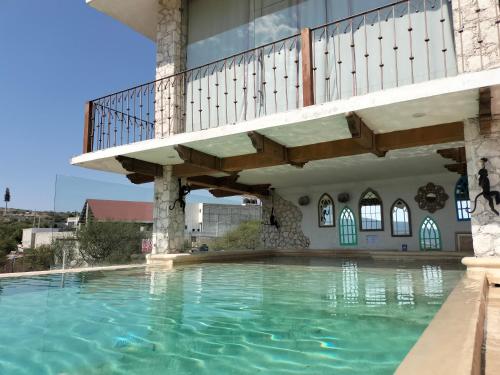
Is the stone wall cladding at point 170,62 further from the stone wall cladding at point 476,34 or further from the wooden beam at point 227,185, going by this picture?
the stone wall cladding at point 476,34

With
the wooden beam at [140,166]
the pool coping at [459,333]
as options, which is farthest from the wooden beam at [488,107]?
the wooden beam at [140,166]

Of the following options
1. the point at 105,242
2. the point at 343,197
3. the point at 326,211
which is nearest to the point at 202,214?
the point at 105,242

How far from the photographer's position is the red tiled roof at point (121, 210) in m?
28.6

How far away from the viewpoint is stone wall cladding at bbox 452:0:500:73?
5352 millimetres

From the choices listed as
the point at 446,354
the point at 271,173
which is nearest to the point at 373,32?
the point at 271,173

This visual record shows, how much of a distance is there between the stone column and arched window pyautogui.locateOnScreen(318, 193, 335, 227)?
4.89 meters

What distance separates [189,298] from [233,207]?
2925cm

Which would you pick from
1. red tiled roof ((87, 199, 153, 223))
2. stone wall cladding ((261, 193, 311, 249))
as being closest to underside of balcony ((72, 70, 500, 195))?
stone wall cladding ((261, 193, 311, 249))

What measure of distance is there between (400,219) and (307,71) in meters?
6.55

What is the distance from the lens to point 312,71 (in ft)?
19.6

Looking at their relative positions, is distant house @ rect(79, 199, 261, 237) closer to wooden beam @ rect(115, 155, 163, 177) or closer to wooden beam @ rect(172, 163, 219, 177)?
wooden beam @ rect(115, 155, 163, 177)

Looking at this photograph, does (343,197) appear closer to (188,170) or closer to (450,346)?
(188,170)

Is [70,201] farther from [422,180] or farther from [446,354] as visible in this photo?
[446,354]

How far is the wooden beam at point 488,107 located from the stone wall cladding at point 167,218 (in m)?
6.33
